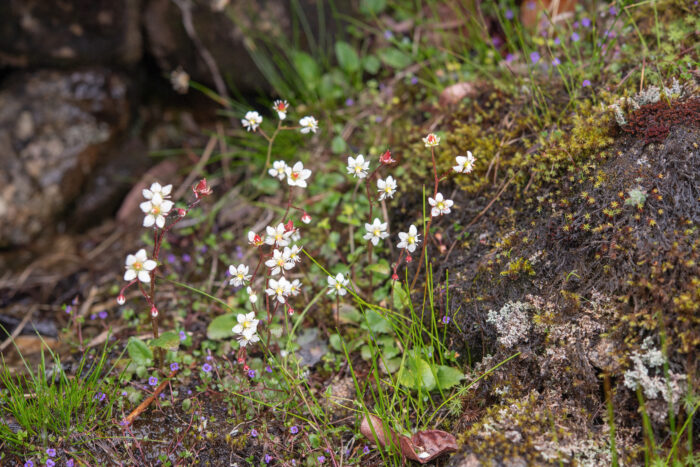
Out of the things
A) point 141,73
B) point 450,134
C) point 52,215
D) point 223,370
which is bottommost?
point 223,370

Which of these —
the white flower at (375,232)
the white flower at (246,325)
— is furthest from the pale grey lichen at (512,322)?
the white flower at (246,325)

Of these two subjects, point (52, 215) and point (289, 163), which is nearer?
point (289, 163)

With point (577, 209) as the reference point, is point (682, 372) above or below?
below

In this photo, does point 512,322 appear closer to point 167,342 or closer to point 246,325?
point 246,325

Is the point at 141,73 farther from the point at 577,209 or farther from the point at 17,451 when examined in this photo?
the point at 577,209

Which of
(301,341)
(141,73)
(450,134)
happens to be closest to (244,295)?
(301,341)

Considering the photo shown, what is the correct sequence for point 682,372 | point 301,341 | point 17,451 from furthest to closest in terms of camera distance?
point 301,341 → point 17,451 → point 682,372

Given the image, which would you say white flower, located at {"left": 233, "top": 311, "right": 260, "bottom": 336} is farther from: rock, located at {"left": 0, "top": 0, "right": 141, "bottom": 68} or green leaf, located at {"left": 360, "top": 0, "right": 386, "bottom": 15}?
rock, located at {"left": 0, "top": 0, "right": 141, "bottom": 68}

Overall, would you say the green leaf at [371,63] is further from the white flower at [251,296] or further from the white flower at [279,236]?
the white flower at [251,296]

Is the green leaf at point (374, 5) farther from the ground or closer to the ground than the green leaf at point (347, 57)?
farther from the ground
